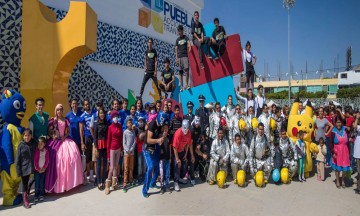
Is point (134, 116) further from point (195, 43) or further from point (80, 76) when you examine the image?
point (80, 76)

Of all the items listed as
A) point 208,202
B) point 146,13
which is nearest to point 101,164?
point 208,202

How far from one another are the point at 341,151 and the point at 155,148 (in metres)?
4.04

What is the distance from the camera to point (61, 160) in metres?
5.69

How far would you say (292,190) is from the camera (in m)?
6.10

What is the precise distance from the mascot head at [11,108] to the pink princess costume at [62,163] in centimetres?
63

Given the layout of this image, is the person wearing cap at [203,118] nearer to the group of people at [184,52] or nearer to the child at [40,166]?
the group of people at [184,52]

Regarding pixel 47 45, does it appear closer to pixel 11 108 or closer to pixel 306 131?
pixel 11 108

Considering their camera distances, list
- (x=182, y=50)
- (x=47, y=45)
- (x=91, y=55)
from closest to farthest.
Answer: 1. (x=47, y=45)
2. (x=182, y=50)
3. (x=91, y=55)

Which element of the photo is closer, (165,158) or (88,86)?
(165,158)

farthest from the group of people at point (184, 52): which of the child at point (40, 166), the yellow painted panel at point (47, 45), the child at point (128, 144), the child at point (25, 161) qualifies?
the child at point (25, 161)

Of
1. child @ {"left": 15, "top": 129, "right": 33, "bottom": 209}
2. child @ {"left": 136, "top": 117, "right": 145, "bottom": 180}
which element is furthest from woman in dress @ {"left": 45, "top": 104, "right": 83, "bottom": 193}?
child @ {"left": 136, "top": 117, "right": 145, "bottom": 180}

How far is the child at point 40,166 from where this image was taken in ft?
17.5

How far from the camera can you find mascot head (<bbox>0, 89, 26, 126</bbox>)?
5262 mm

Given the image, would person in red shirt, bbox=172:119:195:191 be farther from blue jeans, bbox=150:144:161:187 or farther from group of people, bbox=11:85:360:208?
blue jeans, bbox=150:144:161:187
